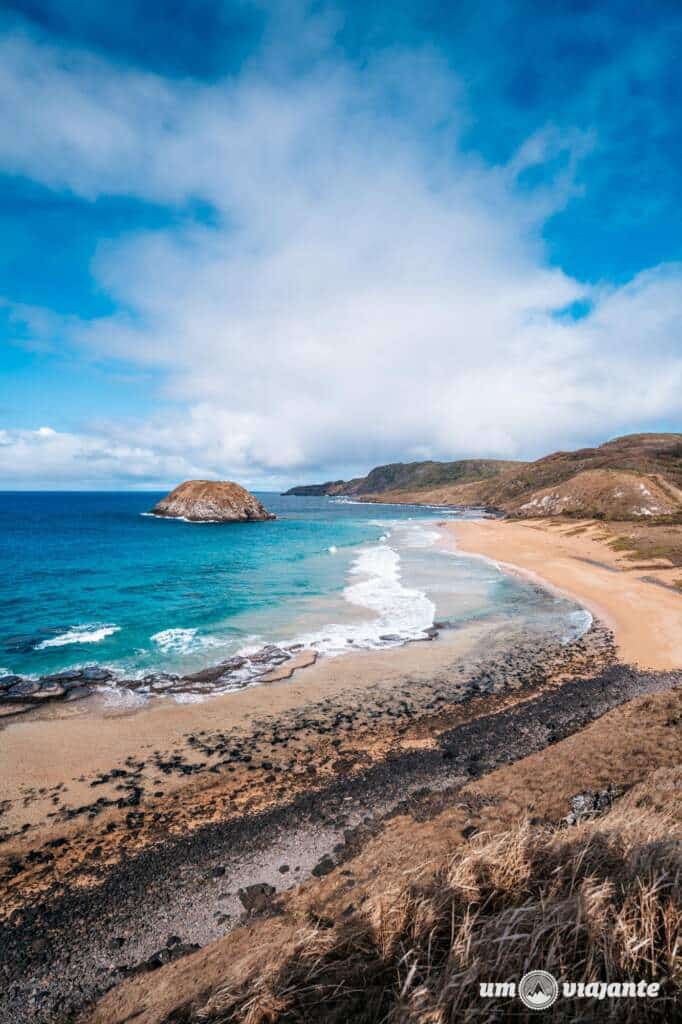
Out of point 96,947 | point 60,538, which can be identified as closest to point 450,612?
point 96,947

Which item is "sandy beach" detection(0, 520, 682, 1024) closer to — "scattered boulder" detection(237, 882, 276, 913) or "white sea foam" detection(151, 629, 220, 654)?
"scattered boulder" detection(237, 882, 276, 913)

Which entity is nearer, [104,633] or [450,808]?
[450,808]

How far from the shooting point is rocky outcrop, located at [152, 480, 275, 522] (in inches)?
3979

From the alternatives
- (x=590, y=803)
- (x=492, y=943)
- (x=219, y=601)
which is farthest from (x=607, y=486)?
(x=492, y=943)

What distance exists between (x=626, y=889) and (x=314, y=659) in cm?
1624

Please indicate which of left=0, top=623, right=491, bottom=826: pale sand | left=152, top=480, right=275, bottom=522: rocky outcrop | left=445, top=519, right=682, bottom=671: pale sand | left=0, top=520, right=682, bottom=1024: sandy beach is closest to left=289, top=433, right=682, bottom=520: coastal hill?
left=445, top=519, right=682, bottom=671: pale sand

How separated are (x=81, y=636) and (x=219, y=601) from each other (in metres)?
9.43

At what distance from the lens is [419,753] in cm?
1162

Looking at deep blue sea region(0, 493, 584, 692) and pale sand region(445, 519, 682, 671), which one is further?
deep blue sea region(0, 493, 584, 692)

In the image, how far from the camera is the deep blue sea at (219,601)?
21.0 meters

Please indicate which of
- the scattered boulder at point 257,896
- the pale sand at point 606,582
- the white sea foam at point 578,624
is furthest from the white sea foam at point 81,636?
the pale sand at point 606,582

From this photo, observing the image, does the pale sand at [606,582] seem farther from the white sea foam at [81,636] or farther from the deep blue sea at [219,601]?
the white sea foam at [81,636]

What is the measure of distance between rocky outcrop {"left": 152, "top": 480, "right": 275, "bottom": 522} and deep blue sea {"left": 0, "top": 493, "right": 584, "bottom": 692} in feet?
142

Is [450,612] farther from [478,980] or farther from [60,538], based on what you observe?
[60,538]
